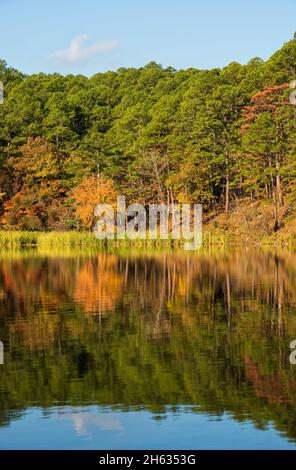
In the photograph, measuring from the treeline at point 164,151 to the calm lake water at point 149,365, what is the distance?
2883cm

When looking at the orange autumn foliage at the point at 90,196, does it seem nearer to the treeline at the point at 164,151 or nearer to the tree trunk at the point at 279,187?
the treeline at the point at 164,151

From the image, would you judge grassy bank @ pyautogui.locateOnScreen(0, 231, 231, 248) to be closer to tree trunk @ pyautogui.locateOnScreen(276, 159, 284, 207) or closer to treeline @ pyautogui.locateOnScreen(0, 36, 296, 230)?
treeline @ pyautogui.locateOnScreen(0, 36, 296, 230)

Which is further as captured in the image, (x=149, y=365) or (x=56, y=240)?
(x=56, y=240)

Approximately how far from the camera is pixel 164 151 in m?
66.6

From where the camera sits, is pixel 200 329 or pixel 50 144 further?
pixel 50 144

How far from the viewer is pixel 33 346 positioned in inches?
636

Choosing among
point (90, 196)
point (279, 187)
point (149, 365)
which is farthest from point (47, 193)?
point (149, 365)

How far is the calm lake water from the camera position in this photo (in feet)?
33.2

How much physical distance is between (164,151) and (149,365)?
53547mm

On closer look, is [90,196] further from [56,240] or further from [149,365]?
[149,365]

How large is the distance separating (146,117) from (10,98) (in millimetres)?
18837

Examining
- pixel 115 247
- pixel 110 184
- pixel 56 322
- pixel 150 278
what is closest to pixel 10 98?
pixel 110 184

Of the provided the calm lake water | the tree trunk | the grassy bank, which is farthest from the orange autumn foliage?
the calm lake water

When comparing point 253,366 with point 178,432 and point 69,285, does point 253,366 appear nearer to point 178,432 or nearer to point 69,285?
point 178,432
